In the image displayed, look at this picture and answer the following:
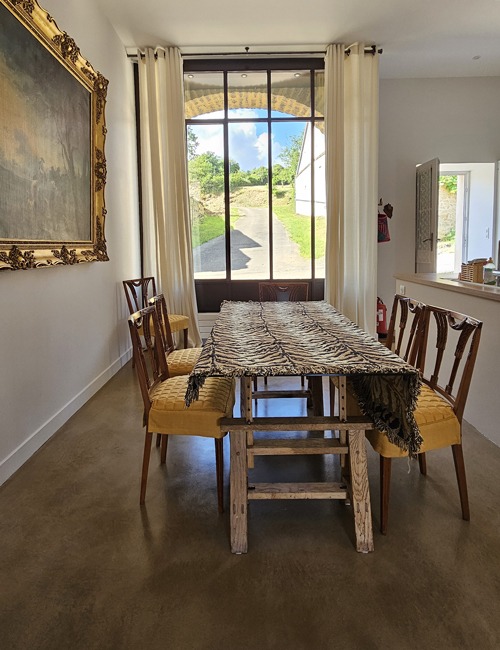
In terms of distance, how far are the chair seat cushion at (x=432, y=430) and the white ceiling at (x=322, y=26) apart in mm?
3977

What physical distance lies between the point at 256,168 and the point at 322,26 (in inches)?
65.2

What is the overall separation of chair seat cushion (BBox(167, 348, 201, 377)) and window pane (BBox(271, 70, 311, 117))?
3799mm

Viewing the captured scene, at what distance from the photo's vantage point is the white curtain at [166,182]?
539 cm

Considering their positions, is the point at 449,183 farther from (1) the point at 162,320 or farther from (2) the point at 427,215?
(1) the point at 162,320

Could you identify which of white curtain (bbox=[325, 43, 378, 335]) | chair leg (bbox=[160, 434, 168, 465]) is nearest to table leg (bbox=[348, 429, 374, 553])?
chair leg (bbox=[160, 434, 168, 465])

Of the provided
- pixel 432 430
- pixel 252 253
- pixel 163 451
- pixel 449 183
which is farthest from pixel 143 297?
pixel 449 183

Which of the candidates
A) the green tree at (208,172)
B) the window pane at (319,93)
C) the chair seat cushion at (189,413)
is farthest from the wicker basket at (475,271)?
the green tree at (208,172)

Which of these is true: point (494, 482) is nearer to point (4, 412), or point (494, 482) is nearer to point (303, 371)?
point (303, 371)

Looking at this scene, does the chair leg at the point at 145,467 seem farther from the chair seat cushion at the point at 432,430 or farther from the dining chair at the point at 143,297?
the dining chair at the point at 143,297

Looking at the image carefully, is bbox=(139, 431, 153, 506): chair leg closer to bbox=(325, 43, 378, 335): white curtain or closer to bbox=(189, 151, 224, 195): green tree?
bbox=(325, 43, 378, 335): white curtain

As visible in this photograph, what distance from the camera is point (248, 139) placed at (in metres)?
5.99

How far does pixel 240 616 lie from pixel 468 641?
0.68 m

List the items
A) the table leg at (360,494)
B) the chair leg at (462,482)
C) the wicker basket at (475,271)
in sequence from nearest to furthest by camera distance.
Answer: the table leg at (360,494) < the chair leg at (462,482) < the wicker basket at (475,271)

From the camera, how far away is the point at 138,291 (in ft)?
18.1
